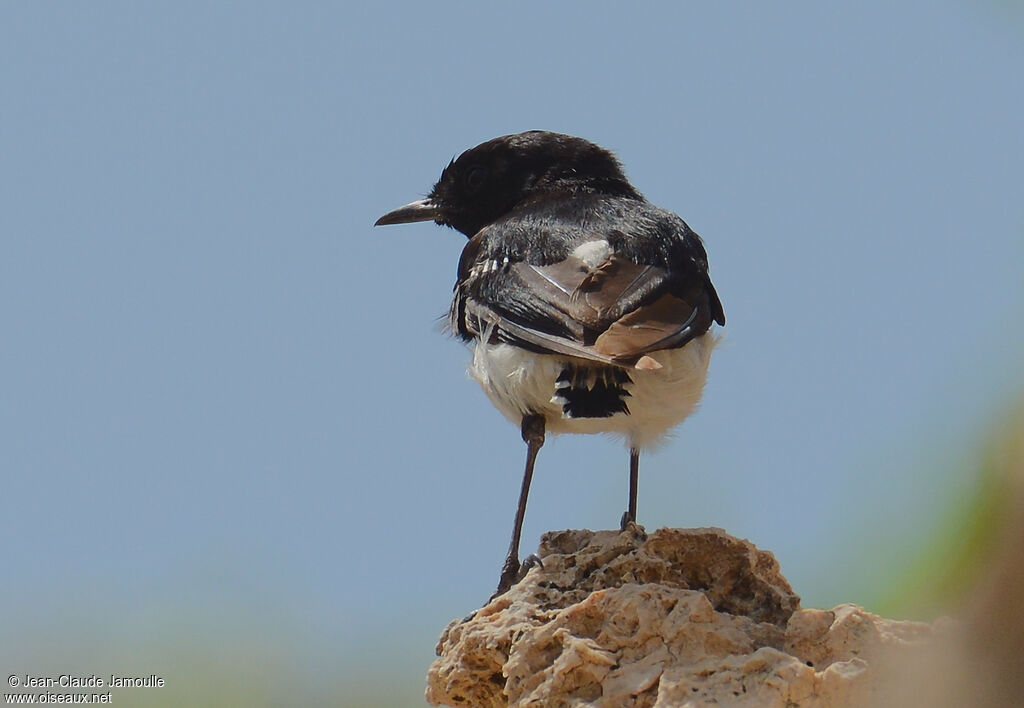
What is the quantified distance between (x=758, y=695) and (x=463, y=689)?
4.15ft

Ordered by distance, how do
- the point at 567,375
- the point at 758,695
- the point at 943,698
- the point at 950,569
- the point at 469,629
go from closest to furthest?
the point at 943,698 → the point at 950,569 → the point at 758,695 → the point at 469,629 → the point at 567,375

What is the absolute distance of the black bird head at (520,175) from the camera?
782 centimetres

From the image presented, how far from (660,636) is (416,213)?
4.95 metres

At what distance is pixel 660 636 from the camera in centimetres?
407

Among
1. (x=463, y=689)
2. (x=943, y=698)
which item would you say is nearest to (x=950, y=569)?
(x=943, y=698)

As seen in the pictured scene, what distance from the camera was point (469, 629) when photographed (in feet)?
Result: 14.8

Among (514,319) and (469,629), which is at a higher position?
(514,319)

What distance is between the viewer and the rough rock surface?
373 centimetres

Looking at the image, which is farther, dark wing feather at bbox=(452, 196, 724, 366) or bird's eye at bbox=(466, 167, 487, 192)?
bird's eye at bbox=(466, 167, 487, 192)

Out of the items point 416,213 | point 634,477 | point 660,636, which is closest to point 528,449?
point 634,477

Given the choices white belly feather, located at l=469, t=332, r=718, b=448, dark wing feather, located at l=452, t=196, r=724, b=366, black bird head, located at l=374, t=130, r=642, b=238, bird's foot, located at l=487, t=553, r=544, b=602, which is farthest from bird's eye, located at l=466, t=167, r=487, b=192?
bird's foot, located at l=487, t=553, r=544, b=602

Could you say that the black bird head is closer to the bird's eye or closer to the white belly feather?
the bird's eye

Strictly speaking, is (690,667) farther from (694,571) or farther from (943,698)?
(943,698)

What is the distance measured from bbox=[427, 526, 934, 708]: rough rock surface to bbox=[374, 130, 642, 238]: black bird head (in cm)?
335
